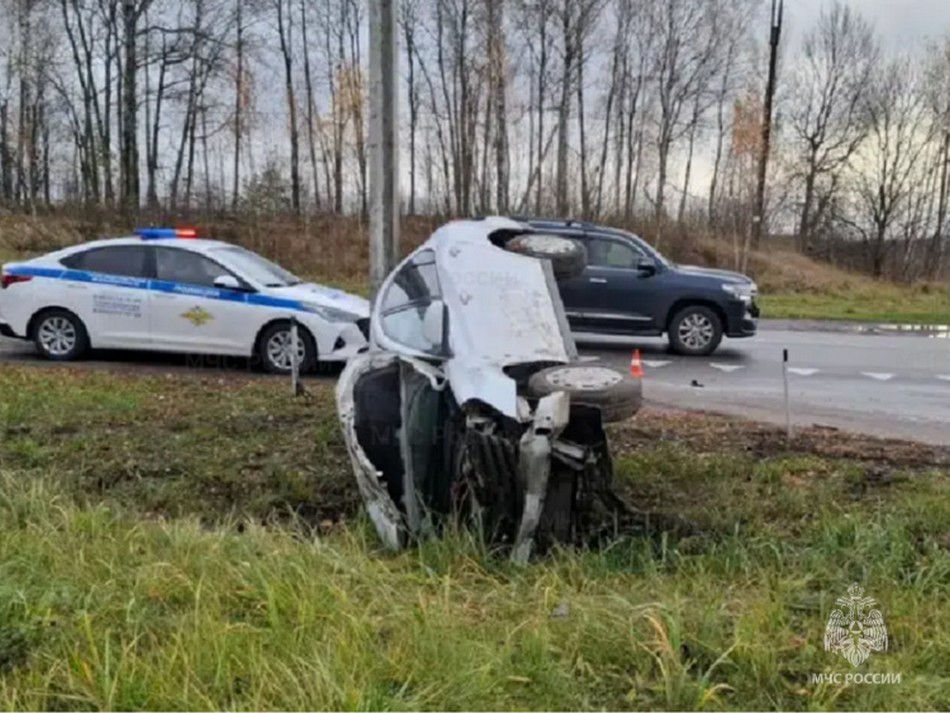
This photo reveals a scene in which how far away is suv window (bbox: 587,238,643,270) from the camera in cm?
1345

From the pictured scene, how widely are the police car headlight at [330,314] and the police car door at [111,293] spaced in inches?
79.5

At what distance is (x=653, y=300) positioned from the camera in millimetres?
13281

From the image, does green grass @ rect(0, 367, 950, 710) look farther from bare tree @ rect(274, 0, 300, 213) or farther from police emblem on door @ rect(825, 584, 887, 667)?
bare tree @ rect(274, 0, 300, 213)

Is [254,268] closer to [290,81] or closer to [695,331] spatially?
[695,331]

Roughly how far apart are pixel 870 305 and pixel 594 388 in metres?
22.9

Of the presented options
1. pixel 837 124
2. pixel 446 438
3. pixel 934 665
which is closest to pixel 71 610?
pixel 446 438

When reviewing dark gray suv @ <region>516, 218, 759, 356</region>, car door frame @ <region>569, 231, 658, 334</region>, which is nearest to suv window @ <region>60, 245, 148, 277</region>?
dark gray suv @ <region>516, 218, 759, 356</region>

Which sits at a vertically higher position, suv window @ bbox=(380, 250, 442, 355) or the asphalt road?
suv window @ bbox=(380, 250, 442, 355)

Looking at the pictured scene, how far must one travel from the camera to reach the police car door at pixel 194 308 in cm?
1017

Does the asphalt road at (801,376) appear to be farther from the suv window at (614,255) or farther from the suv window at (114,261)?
the suv window at (614,255)

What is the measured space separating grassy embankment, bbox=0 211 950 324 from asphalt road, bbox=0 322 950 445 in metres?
7.97

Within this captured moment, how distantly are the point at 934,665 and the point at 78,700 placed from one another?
2.94m

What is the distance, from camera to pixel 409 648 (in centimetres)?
305

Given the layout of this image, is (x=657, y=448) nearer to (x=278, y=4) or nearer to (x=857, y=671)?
(x=857, y=671)
